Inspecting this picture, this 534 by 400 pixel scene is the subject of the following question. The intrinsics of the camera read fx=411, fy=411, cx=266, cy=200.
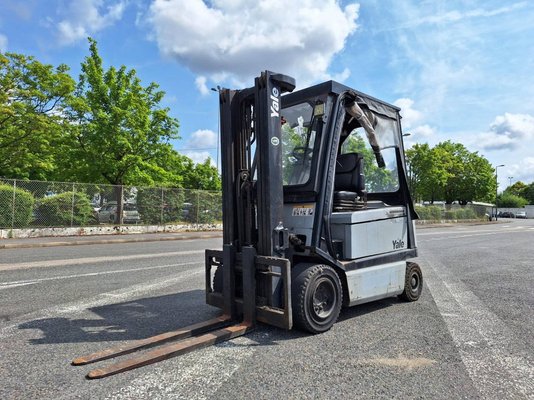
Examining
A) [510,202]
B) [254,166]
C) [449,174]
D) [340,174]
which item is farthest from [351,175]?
[510,202]

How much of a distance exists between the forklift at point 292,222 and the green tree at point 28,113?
21.4 meters

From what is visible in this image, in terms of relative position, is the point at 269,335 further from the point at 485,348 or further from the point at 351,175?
the point at 351,175

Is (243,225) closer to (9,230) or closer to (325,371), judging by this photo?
(325,371)

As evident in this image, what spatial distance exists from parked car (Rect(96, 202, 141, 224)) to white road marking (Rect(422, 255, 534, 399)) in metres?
17.8

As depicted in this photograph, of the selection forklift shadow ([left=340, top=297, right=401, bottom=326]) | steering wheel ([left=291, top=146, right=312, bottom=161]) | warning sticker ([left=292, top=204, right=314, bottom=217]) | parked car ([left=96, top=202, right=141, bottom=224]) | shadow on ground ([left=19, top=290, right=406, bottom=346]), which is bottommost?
forklift shadow ([left=340, top=297, right=401, bottom=326])

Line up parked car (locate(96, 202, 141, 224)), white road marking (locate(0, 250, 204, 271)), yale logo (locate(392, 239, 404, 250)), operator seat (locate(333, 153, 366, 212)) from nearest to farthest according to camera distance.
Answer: operator seat (locate(333, 153, 366, 212)), yale logo (locate(392, 239, 404, 250)), white road marking (locate(0, 250, 204, 271)), parked car (locate(96, 202, 141, 224))

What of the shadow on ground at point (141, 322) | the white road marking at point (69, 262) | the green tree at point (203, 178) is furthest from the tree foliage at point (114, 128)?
the green tree at point (203, 178)

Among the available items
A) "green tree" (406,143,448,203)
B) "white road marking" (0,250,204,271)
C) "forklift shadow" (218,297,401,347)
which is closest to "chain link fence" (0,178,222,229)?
"white road marking" (0,250,204,271)

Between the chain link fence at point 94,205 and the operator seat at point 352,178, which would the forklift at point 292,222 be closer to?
the operator seat at point 352,178

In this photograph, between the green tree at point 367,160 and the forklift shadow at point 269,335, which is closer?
the forklift shadow at point 269,335

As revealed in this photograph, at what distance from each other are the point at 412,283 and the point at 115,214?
18499mm

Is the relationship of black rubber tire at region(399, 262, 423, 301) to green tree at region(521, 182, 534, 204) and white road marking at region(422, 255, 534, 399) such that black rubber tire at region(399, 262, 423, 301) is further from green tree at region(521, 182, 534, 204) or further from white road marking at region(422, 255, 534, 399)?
green tree at region(521, 182, 534, 204)

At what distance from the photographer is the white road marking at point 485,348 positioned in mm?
3358

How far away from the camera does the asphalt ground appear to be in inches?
127
